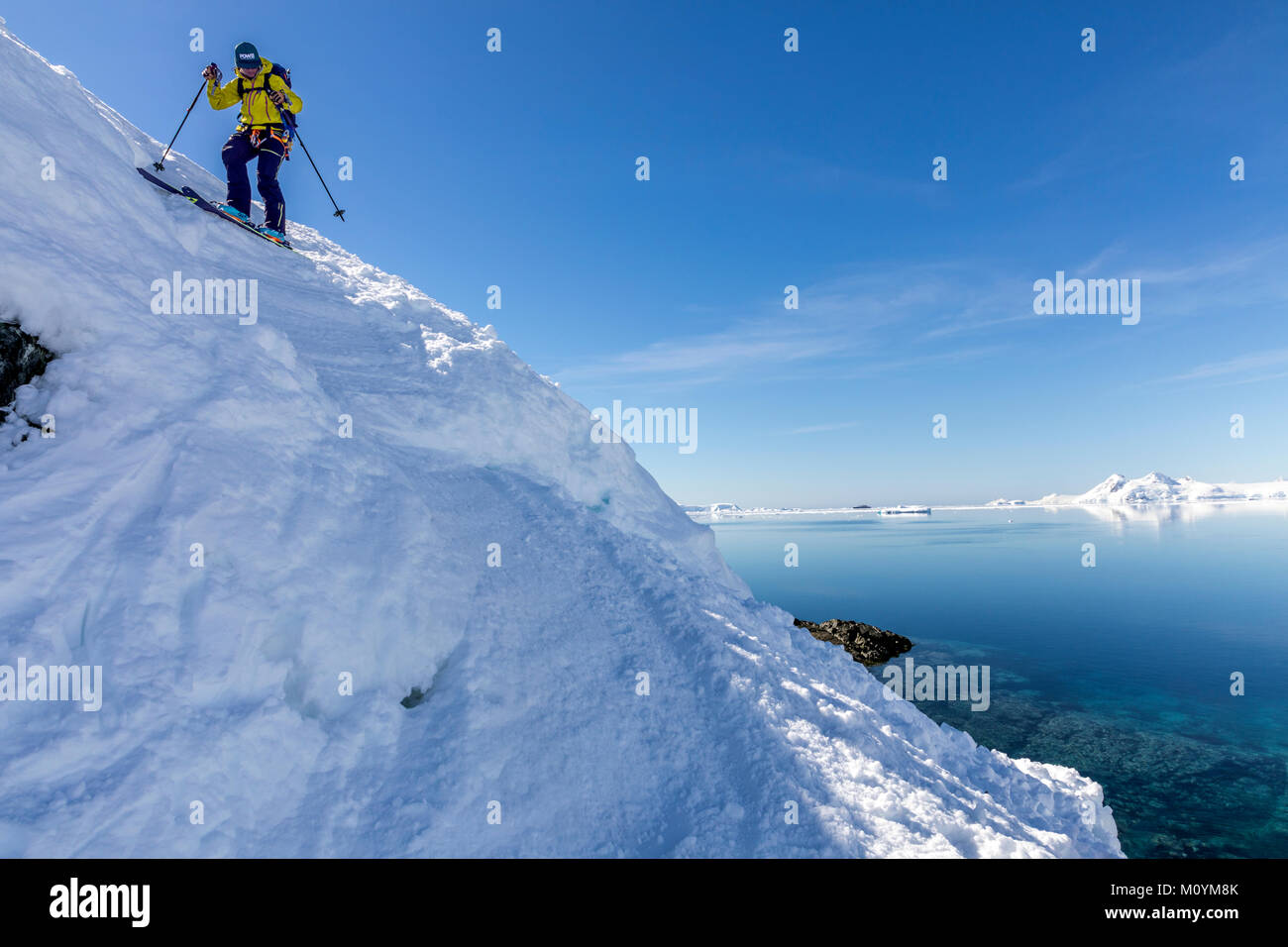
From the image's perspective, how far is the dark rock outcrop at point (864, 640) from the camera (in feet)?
91.5

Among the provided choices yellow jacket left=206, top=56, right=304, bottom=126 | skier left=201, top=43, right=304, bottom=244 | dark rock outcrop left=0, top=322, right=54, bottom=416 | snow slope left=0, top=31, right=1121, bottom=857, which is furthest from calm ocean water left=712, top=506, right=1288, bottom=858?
yellow jacket left=206, top=56, right=304, bottom=126

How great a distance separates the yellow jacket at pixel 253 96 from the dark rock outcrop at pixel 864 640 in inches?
1136

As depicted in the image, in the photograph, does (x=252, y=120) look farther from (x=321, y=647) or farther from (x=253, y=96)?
(x=321, y=647)

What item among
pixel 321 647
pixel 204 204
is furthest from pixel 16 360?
pixel 204 204

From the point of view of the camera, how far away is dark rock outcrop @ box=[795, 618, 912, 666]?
27.9 m

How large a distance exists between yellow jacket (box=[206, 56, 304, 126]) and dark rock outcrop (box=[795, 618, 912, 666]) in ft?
94.7

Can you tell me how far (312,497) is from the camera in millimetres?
6203

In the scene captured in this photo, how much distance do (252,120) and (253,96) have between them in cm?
58

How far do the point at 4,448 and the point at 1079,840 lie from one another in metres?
13.7

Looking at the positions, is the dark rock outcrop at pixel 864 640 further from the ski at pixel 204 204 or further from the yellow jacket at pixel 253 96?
the yellow jacket at pixel 253 96

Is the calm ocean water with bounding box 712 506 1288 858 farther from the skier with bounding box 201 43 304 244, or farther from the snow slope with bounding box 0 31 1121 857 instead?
the skier with bounding box 201 43 304 244

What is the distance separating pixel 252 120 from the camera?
13109 mm

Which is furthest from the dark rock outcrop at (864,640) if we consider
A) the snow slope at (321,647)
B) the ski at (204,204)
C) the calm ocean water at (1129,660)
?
the ski at (204,204)
